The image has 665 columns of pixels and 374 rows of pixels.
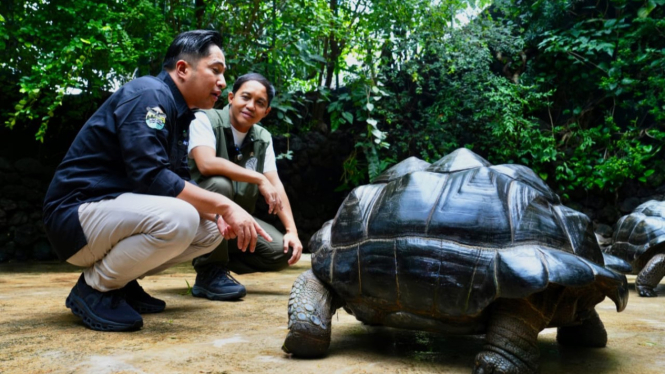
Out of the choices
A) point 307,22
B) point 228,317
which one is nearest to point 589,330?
point 228,317

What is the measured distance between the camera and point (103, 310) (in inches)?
94.0

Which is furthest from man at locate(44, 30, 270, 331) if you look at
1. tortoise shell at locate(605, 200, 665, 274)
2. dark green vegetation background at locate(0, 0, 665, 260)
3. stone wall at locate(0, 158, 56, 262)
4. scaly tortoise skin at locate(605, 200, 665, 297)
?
stone wall at locate(0, 158, 56, 262)

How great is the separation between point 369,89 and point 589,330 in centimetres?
588

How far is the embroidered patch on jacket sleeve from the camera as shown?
88.6 inches

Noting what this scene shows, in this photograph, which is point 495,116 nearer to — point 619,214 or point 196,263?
point 619,214

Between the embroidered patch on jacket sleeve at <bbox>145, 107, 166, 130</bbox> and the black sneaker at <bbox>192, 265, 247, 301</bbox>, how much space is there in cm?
142

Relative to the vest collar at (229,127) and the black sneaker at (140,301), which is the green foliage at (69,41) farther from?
the black sneaker at (140,301)

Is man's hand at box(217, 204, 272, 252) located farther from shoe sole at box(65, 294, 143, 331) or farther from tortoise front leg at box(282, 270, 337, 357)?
shoe sole at box(65, 294, 143, 331)

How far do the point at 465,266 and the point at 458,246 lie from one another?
74mm

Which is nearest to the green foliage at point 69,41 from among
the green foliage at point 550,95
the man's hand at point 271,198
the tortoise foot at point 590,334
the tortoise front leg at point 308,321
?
the man's hand at point 271,198

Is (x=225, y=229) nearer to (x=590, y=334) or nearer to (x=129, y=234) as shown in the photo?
(x=129, y=234)

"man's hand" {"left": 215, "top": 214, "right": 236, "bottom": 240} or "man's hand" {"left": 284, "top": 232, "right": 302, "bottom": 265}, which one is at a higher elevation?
"man's hand" {"left": 215, "top": 214, "right": 236, "bottom": 240}

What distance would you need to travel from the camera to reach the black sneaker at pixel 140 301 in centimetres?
280

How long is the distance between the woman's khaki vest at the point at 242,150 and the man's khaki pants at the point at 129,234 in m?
1.09
